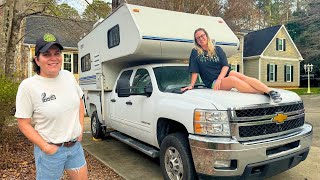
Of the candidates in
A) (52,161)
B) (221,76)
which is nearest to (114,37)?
(221,76)

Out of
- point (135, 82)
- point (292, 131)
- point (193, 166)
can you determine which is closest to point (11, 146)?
point (135, 82)

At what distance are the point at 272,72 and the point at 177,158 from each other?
89.7 feet

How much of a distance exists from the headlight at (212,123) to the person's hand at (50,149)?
1.74m

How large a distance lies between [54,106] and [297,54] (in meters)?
32.1

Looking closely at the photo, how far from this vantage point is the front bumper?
3.45 m

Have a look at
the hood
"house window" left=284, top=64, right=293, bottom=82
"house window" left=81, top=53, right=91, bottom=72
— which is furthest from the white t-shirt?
"house window" left=284, top=64, right=293, bottom=82

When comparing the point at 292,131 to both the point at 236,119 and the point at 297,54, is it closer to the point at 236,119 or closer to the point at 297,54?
the point at 236,119

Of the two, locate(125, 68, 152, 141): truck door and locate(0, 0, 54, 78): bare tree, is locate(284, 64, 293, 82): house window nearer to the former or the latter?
locate(0, 0, 54, 78): bare tree

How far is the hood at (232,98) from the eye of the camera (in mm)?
3598

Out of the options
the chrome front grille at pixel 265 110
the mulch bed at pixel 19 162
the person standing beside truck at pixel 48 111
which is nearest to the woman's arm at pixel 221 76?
the chrome front grille at pixel 265 110

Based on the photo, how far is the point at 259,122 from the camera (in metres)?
3.64

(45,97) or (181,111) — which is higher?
(45,97)

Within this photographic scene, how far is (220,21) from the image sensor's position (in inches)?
260

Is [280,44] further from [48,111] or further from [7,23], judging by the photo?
[48,111]
